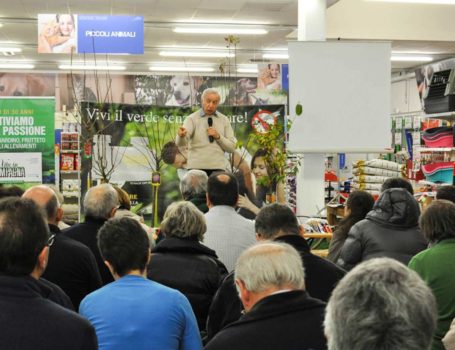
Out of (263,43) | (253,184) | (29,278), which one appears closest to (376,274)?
(29,278)

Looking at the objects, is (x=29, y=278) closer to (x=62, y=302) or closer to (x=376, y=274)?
(x=62, y=302)

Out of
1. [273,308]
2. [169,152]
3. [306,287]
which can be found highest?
[169,152]

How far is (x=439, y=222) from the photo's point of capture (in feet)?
11.2

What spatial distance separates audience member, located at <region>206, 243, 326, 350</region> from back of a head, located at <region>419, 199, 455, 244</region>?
136 centimetres

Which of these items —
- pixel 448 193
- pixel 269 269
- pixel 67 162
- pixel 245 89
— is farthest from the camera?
pixel 245 89

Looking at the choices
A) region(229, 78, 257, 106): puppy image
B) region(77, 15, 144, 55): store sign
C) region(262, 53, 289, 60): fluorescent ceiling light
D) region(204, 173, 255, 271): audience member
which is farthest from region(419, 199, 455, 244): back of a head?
region(262, 53, 289, 60): fluorescent ceiling light

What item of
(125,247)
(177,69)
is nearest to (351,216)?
(125,247)

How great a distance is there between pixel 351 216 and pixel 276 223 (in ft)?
5.81

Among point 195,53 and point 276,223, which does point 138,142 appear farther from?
point 195,53

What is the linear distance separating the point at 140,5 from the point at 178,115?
3.11 meters

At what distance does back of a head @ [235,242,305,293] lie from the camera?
2225 millimetres

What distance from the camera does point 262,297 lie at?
2.23 meters

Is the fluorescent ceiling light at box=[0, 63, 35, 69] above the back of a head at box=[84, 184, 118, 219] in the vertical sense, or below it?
above

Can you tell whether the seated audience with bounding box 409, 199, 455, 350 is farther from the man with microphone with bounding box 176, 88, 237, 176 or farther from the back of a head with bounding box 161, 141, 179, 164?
the back of a head with bounding box 161, 141, 179, 164
